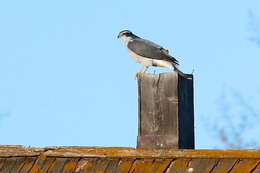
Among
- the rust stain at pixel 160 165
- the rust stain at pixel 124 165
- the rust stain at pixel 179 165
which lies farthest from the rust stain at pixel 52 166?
the rust stain at pixel 179 165

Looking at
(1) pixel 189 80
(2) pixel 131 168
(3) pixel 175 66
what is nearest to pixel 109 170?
(2) pixel 131 168

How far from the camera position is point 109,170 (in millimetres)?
6734

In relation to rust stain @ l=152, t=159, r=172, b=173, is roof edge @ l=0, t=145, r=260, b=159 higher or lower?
higher

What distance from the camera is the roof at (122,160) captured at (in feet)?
21.0

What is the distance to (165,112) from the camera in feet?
22.9

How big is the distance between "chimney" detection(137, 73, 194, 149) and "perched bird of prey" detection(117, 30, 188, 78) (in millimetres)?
2136

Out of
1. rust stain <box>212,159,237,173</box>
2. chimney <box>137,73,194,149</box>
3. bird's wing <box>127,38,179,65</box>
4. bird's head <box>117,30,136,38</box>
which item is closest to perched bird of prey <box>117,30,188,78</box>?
bird's wing <box>127,38,179,65</box>

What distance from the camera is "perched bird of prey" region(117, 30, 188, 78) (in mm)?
9688

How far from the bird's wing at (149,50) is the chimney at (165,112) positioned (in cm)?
257

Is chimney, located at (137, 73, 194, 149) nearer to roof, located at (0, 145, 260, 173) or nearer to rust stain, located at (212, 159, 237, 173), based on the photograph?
roof, located at (0, 145, 260, 173)

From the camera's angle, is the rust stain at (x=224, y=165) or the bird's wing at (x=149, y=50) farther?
the bird's wing at (x=149, y=50)

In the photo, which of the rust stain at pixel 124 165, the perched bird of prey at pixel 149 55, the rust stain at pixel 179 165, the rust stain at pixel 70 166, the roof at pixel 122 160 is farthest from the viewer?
the perched bird of prey at pixel 149 55

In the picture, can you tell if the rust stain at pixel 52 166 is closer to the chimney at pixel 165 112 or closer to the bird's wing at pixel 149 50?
the chimney at pixel 165 112

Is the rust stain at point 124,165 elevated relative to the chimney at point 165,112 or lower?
lower
